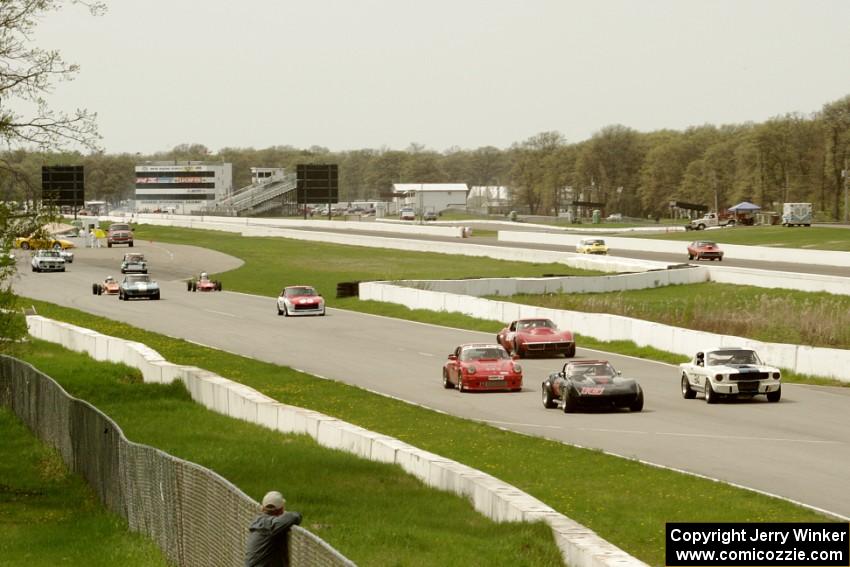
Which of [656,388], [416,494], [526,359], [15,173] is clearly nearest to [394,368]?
[526,359]

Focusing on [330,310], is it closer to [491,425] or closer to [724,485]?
[491,425]

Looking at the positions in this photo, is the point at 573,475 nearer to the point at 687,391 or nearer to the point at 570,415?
the point at 570,415

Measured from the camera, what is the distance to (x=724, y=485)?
2106 cm

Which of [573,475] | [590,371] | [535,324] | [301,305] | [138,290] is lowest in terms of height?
[138,290]

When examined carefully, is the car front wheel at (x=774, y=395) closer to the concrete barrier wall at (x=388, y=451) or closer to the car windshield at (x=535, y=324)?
the concrete barrier wall at (x=388, y=451)

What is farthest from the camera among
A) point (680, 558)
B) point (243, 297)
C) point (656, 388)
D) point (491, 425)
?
point (243, 297)

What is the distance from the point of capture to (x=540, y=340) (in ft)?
147

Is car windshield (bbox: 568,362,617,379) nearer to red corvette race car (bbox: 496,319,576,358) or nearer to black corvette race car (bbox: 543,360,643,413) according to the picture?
black corvette race car (bbox: 543,360,643,413)

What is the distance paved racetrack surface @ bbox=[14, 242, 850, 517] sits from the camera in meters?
23.9

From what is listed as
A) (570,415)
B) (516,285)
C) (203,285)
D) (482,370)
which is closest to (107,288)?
(203,285)

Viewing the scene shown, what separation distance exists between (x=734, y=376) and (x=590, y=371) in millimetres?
3482

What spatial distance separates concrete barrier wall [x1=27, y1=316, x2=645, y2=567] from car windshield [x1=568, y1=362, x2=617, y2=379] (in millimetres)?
7417

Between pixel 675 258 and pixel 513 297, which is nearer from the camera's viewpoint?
pixel 513 297

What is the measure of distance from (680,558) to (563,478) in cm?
666
